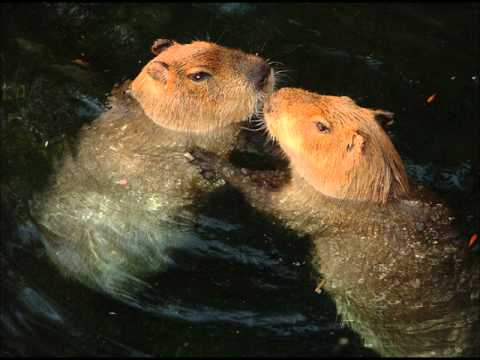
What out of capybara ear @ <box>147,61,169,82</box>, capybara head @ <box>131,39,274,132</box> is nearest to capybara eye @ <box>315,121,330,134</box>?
capybara head @ <box>131,39,274,132</box>

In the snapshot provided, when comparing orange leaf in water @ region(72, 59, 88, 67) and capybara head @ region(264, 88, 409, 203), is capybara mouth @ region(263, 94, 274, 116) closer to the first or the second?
capybara head @ region(264, 88, 409, 203)

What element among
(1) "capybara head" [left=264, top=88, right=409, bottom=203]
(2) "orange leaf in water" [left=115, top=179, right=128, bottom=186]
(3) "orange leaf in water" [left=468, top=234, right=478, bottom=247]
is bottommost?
(2) "orange leaf in water" [left=115, top=179, right=128, bottom=186]

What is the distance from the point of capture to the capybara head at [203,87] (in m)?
6.25

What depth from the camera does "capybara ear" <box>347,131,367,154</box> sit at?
5402 mm

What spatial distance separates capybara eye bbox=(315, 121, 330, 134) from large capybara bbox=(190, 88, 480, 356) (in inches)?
0.4

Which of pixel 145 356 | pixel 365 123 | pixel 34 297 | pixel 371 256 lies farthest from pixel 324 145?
pixel 34 297

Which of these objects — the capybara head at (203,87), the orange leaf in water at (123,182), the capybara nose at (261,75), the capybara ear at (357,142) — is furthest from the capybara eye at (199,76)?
the capybara ear at (357,142)

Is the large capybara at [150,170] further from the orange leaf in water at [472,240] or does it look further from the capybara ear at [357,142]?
the orange leaf in water at [472,240]

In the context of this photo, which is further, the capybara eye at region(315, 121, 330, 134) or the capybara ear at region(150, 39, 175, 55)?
the capybara ear at region(150, 39, 175, 55)

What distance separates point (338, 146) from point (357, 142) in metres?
0.23

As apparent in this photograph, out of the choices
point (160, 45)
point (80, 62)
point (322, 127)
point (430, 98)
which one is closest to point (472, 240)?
point (322, 127)

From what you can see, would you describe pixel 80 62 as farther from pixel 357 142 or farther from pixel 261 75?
pixel 357 142

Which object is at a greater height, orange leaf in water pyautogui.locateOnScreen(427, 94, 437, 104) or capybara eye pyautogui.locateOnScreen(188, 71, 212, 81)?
orange leaf in water pyautogui.locateOnScreen(427, 94, 437, 104)

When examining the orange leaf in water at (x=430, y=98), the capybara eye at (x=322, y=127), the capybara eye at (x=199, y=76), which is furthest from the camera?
the orange leaf in water at (x=430, y=98)
